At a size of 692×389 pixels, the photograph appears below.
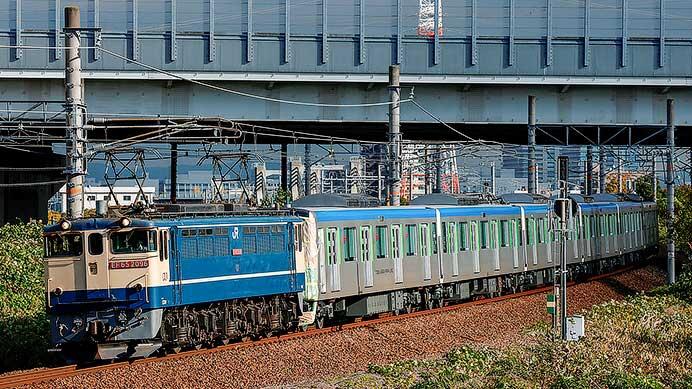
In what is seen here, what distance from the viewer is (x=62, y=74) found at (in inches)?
1481

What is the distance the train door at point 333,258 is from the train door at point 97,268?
701 cm

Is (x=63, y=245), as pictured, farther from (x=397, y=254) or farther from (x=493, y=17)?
(x=493, y=17)

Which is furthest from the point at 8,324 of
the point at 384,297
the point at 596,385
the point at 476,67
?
the point at 476,67

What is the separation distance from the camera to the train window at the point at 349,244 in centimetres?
2670

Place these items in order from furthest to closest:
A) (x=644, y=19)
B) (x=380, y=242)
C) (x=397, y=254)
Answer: (x=644, y=19)
(x=397, y=254)
(x=380, y=242)

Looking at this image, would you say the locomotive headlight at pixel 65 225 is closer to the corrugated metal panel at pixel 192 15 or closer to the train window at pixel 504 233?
the train window at pixel 504 233

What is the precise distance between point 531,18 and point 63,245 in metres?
26.1

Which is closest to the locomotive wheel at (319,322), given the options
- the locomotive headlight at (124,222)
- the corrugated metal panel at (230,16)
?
the locomotive headlight at (124,222)

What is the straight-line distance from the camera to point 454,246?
3198 cm

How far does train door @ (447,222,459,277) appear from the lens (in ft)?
104

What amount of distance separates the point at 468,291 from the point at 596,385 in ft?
54.9

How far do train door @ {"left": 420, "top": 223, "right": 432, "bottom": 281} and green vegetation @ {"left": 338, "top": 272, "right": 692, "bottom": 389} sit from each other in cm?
607

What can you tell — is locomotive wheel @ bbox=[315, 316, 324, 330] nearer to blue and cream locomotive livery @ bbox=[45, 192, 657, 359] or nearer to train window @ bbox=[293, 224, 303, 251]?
blue and cream locomotive livery @ bbox=[45, 192, 657, 359]

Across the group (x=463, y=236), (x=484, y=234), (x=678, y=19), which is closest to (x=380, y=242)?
(x=463, y=236)
